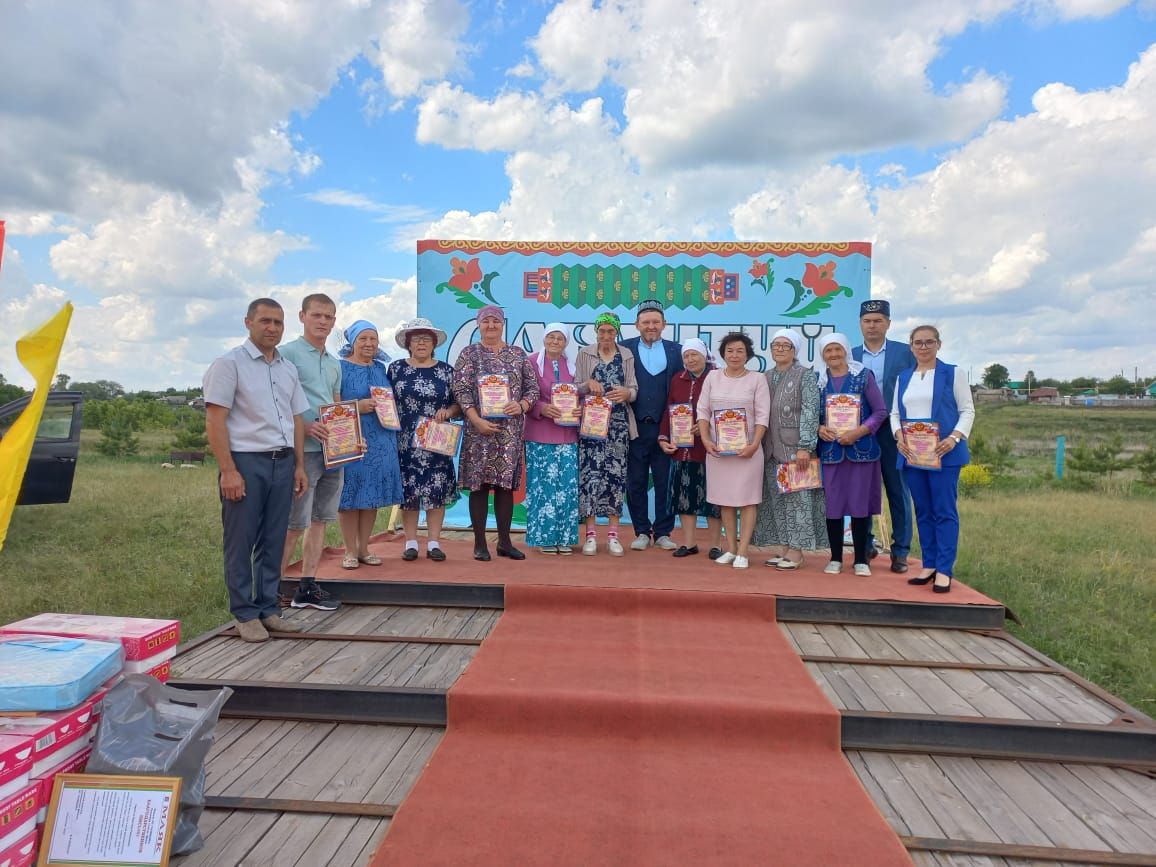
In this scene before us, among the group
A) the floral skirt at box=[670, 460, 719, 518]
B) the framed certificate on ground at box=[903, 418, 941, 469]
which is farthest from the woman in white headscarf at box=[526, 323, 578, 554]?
the framed certificate on ground at box=[903, 418, 941, 469]

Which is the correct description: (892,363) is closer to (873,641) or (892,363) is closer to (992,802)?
(873,641)

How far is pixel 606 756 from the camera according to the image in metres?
2.63

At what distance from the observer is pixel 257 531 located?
3.47 m

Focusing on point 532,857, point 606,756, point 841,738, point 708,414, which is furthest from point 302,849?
point 708,414

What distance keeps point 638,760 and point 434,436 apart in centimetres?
252

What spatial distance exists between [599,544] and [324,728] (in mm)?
2721

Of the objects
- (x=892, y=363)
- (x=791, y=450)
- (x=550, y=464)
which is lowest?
(x=550, y=464)

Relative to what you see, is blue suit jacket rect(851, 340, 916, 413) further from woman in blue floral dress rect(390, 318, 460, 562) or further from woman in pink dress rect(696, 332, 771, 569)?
woman in blue floral dress rect(390, 318, 460, 562)

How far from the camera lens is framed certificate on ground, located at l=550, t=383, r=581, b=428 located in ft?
15.1

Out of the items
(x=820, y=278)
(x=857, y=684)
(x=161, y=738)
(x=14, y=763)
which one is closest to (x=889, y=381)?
(x=820, y=278)

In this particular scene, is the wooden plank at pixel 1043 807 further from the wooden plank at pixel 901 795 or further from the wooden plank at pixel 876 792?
the wooden plank at pixel 876 792

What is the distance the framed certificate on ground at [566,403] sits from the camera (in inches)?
181

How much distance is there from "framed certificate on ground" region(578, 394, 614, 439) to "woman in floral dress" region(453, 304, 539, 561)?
36 centimetres

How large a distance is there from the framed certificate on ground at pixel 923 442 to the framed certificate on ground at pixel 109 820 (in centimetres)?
397
